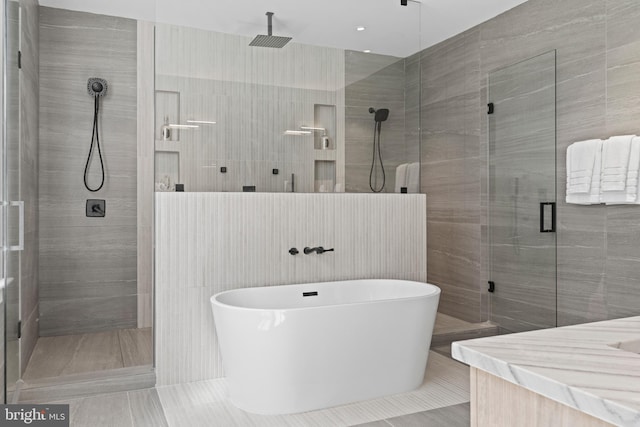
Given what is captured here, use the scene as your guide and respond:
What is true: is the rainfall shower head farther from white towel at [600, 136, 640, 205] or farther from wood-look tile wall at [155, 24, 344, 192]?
white towel at [600, 136, 640, 205]

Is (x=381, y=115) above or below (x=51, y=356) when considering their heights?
above

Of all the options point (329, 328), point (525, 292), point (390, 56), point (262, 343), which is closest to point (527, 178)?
point (525, 292)

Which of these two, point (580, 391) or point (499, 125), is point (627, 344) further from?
point (499, 125)

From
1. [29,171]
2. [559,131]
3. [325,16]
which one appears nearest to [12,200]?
[29,171]

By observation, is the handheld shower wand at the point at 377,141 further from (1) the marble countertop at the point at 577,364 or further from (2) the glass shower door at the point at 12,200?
(1) the marble countertop at the point at 577,364

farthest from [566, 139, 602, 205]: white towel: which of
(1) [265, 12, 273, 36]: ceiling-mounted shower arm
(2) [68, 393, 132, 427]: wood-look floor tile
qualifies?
(2) [68, 393, 132, 427]: wood-look floor tile

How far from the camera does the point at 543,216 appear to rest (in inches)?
154

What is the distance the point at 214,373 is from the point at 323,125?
1.97 m

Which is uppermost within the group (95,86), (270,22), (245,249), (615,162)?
(270,22)

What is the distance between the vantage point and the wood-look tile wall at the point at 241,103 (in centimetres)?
338

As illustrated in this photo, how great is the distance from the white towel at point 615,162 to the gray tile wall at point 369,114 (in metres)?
1.37

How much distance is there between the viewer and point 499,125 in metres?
4.33

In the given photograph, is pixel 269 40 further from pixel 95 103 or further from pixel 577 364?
pixel 577 364

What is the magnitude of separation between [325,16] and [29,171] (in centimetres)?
246
